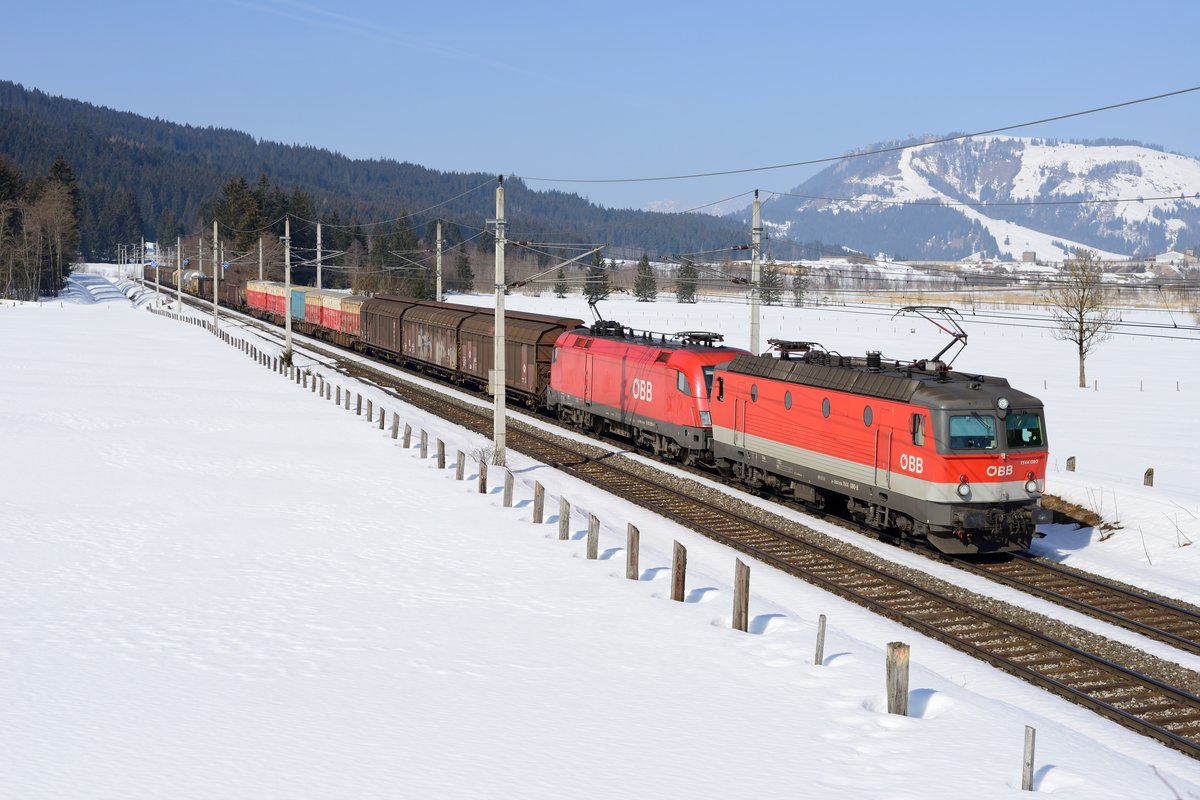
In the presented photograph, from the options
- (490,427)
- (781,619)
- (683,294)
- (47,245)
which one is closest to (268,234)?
(47,245)

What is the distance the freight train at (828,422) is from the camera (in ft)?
68.9

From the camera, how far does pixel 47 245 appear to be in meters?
143

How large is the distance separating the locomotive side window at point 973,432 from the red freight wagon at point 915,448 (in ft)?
0.06

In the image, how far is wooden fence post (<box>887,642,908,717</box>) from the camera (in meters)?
12.7

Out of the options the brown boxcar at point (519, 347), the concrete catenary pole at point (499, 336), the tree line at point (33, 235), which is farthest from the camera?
the tree line at point (33, 235)

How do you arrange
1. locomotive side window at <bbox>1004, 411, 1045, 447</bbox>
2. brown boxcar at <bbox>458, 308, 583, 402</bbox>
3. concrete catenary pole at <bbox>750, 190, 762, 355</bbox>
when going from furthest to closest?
brown boxcar at <bbox>458, 308, 583, 402</bbox> < concrete catenary pole at <bbox>750, 190, 762, 355</bbox> < locomotive side window at <bbox>1004, 411, 1045, 447</bbox>

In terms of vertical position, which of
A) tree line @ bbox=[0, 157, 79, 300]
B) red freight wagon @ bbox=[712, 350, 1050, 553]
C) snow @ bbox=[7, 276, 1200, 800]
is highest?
tree line @ bbox=[0, 157, 79, 300]

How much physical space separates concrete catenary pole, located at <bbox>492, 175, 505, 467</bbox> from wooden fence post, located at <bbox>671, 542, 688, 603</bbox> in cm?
1233

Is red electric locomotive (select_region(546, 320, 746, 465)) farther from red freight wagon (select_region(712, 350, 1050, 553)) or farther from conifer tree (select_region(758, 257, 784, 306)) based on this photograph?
red freight wagon (select_region(712, 350, 1050, 553))

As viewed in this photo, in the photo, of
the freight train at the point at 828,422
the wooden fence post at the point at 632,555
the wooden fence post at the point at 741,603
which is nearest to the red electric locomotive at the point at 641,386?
the freight train at the point at 828,422

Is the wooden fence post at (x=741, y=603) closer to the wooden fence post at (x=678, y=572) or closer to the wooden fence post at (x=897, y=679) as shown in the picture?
the wooden fence post at (x=678, y=572)

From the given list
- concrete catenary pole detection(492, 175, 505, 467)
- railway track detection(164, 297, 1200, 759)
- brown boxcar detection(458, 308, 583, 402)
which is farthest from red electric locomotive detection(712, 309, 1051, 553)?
brown boxcar detection(458, 308, 583, 402)

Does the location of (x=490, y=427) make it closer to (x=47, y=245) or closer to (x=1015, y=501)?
(x=1015, y=501)

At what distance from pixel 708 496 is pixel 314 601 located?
43.6ft
